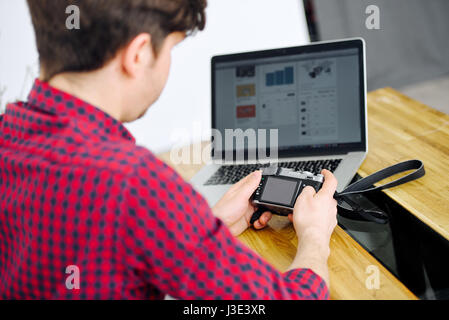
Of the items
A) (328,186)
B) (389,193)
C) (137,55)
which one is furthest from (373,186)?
(137,55)

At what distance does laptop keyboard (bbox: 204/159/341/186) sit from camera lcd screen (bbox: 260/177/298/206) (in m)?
0.24

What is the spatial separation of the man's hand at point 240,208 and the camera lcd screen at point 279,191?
25mm

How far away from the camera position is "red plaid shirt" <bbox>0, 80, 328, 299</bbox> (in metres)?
0.49

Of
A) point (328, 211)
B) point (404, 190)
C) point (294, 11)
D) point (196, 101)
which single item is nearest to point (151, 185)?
point (328, 211)

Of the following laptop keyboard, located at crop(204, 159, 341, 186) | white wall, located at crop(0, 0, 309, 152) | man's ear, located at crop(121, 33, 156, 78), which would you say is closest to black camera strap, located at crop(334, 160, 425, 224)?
laptop keyboard, located at crop(204, 159, 341, 186)

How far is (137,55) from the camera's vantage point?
590 millimetres

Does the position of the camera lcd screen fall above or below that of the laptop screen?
below

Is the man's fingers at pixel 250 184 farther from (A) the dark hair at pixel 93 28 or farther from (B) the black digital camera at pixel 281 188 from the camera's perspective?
(A) the dark hair at pixel 93 28

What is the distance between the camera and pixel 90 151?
1.67ft

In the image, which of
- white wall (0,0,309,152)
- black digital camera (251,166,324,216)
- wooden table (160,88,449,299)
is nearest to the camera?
wooden table (160,88,449,299)

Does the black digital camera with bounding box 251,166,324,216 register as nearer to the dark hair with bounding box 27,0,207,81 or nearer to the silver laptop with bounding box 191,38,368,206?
the silver laptop with bounding box 191,38,368,206

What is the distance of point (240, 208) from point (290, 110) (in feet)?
1.35

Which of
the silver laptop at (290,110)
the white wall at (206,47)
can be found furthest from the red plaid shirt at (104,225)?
the white wall at (206,47)

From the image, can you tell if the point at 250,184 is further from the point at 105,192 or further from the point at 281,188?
the point at 105,192
